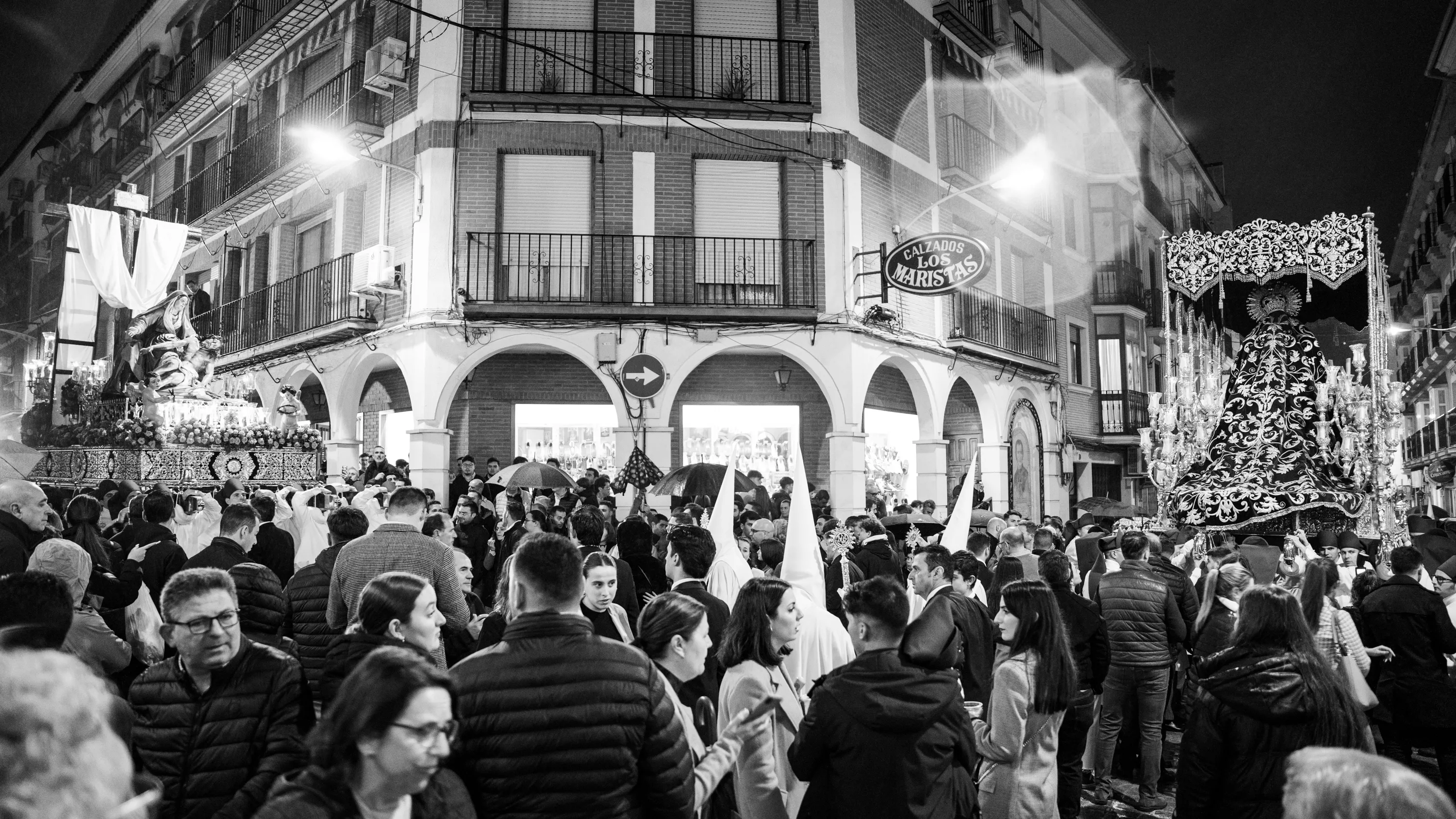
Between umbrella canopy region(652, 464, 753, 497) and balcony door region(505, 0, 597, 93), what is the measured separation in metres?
7.28

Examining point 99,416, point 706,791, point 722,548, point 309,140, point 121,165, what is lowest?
point 706,791

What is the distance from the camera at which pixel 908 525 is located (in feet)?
34.2

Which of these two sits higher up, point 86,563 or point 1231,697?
point 86,563

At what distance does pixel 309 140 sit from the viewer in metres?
17.7

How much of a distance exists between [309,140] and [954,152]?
1168 centimetres

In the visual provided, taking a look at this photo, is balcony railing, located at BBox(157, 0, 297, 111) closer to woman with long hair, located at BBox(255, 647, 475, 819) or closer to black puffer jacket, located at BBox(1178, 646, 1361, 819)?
woman with long hair, located at BBox(255, 647, 475, 819)

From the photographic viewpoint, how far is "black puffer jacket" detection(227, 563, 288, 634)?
4.43 metres

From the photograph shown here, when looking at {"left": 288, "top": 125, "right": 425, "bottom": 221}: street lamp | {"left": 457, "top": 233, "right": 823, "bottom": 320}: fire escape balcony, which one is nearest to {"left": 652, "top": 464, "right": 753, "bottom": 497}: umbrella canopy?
{"left": 457, "top": 233, "right": 823, "bottom": 320}: fire escape balcony

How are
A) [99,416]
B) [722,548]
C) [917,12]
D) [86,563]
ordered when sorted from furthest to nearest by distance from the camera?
[917,12], [99,416], [722,548], [86,563]

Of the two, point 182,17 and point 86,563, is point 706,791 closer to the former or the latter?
point 86,563

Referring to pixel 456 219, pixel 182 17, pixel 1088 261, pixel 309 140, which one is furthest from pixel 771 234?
pixel 182 17

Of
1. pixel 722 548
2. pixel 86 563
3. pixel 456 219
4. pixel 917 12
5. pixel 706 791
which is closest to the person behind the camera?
pixel 706 791

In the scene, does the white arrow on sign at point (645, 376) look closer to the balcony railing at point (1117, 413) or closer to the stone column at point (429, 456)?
the stone column at point (429, 456)

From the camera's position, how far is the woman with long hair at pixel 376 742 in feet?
7.01
